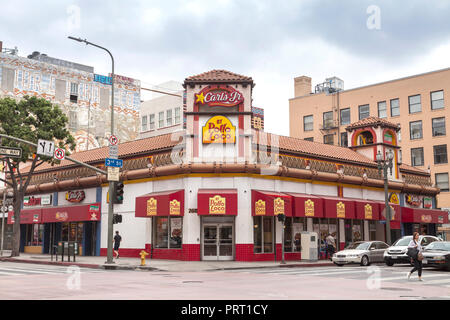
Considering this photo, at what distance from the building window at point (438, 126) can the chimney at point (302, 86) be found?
18007 mm

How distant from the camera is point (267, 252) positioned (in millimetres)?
31578

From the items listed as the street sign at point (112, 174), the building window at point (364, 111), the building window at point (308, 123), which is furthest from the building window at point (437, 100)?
the street sign at point (112, 174)

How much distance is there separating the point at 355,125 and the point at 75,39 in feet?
87.7

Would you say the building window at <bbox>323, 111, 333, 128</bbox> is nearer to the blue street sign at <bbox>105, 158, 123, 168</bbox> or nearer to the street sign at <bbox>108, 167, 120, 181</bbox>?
the blue street sign at <bbox>105, 158, 123, 168</bbox>

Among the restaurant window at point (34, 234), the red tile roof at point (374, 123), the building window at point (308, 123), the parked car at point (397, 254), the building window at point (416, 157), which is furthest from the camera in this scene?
the building window at point (308, 123)

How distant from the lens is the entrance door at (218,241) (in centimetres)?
3056

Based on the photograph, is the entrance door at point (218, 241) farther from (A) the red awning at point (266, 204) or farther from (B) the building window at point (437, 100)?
(B) the building window at point (437, 100)

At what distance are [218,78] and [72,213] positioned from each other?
15.4 metres

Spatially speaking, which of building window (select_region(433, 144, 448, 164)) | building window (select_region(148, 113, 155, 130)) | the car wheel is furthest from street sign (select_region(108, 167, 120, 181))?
building window (select_region(433, 144, 448, 164))

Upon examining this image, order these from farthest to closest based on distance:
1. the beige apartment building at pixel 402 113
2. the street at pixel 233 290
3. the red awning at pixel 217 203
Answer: the beige apartment building at pixel 402 113 < the red awning at pixel 217 203 < the street at pixel 233 290

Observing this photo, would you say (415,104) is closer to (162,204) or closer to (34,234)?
(162,204)

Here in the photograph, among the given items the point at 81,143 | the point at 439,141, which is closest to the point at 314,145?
the point at 439,141

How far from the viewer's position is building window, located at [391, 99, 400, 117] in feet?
198
